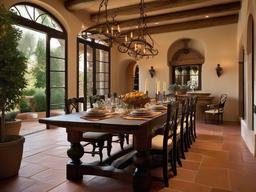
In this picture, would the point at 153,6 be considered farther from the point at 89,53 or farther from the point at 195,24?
the point at 89,53

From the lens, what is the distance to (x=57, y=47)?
660cm

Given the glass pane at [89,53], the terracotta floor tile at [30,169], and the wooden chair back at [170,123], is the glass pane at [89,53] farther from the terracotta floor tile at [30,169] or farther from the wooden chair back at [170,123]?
the wooden chair back at [170,123]

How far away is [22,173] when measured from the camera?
125 inches

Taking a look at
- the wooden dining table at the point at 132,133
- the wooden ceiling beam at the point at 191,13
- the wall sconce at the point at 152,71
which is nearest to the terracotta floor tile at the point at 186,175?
the wooden dining table at the point at 132,133

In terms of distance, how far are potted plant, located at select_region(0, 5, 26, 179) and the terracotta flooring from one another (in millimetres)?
233

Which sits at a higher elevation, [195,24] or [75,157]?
[195,24]

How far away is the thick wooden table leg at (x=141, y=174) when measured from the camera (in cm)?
253

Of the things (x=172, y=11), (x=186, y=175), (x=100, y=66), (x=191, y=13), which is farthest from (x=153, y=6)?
(x=186, y=175)

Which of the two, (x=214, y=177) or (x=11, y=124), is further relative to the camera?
(x=11, y=124)

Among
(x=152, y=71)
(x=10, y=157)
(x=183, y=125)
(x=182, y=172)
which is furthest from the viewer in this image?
(x=152, y=71)

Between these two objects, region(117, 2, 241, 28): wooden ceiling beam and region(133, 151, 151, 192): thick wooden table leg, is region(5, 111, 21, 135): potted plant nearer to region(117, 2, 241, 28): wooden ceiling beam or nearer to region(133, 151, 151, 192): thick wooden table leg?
region(133, 151, 151, 192): thick wooden table leg

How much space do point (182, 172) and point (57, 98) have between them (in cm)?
451

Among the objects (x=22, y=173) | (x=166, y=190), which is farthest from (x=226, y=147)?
(x=22, y=173)

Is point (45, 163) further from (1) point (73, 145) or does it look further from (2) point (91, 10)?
(2) point (91, 10)
